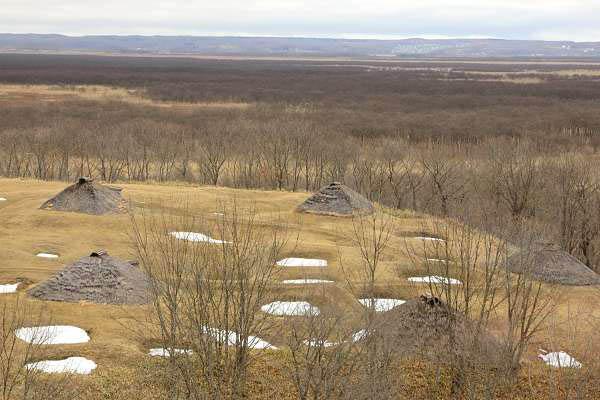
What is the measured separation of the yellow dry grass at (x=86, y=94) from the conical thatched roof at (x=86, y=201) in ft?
196

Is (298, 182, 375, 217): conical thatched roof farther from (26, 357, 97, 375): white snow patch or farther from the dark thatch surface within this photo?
(26, 357, 97, 375): white snow patch

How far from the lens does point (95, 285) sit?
23484 millimetres

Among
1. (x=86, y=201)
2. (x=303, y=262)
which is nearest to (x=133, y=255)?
(x=303, y=262)

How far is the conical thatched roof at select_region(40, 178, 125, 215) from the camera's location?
34469 mm

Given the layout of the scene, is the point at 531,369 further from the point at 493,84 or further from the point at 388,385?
the point at 493,84

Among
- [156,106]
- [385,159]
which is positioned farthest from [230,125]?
[156,106]

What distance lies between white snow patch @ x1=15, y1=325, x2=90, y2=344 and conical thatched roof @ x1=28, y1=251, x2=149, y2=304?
2.14m

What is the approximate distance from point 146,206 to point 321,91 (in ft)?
273

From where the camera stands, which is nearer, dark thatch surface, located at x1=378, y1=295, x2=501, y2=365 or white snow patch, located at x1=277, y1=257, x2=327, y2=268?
dark thatch surface, located at x1=378, y1=295, x2=501, y2=365

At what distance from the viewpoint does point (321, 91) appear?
118 metres

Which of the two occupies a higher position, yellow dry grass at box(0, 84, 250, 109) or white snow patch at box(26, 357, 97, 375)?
yellow dry grass at box(0, 84, 250, 109)

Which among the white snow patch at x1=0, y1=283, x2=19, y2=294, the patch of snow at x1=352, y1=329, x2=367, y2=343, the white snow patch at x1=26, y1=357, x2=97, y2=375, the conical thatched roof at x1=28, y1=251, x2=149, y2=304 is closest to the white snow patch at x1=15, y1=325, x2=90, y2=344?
the white snow patch at x1=26, y1=357, x2=97, y2=375

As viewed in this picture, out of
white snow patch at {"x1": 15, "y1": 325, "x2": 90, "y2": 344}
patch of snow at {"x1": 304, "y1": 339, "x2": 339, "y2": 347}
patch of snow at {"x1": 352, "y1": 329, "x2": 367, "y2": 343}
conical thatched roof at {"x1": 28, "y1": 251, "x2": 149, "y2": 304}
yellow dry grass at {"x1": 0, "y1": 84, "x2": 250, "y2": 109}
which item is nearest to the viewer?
patch of snow at {"x1": 304, "y1": 339, "x2": 339, "y2": 347}

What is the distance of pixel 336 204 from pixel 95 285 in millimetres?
17220
